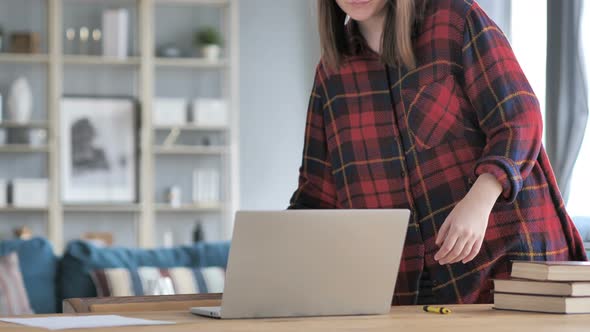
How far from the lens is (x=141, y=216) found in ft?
21.3

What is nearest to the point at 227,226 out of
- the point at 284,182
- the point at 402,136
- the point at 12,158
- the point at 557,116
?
the point at 284,182

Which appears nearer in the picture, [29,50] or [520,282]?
[520,282]

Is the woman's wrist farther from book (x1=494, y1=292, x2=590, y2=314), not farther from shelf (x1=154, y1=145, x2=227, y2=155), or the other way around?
shelf (x1=154, y1=145, x2=227, y2=155)

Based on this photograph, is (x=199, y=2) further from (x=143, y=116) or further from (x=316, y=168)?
(x=316, y=168)

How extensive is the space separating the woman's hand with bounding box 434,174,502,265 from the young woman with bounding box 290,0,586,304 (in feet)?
0.29

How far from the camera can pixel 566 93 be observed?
3.52 m

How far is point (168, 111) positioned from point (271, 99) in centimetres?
75

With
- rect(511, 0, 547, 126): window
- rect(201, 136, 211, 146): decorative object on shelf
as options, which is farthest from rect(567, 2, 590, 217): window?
rect(201, 136, 211, 146): decorative object on shelf

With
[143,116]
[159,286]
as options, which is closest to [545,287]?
[159,286]

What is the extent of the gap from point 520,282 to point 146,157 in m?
5.05

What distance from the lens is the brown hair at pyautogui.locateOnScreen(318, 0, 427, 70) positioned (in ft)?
6.25

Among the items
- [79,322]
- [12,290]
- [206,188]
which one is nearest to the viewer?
[79,322]

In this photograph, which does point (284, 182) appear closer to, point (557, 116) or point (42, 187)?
point (42, 187)

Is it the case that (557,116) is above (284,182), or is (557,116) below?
above
